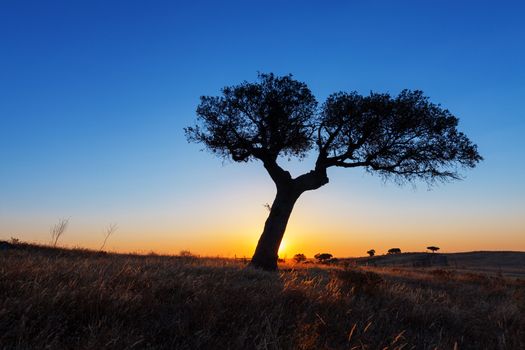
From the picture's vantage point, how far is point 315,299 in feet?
22.9

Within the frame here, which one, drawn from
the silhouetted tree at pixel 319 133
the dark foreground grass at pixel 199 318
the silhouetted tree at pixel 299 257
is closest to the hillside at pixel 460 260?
the silhouetted tree at pixel 299 257

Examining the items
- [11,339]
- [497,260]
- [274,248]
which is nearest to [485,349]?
[11,339]

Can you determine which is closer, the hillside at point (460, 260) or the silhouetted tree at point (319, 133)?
the silhouetted tree at point (319, 133)

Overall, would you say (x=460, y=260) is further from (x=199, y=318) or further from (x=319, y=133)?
(x=199, y=318)

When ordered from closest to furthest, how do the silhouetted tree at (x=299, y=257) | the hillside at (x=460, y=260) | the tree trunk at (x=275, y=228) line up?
the tree trunk at (x=275, y=228), the silhouetted tree at (x=299, y=257), the hillside at (x=460, y=260)

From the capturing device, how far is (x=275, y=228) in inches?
838

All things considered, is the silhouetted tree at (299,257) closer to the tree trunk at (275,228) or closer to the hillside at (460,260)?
the hillside at (460,260)

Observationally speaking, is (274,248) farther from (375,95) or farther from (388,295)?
(388,295)

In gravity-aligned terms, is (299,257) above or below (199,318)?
above

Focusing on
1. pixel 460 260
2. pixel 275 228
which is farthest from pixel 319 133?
pixel 460 260

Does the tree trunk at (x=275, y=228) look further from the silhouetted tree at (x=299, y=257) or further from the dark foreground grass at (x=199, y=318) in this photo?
the silhouetted tree at (x=299, y=257)

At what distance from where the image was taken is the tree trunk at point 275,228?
2084 cm

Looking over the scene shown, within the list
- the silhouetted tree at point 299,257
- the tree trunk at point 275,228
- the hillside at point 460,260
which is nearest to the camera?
the tree trunk at point 275,228

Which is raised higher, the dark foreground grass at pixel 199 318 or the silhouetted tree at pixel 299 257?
the silhouetted tree at pixel 299 257
